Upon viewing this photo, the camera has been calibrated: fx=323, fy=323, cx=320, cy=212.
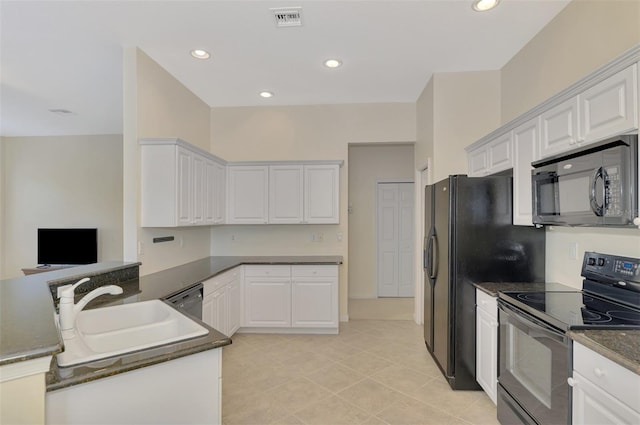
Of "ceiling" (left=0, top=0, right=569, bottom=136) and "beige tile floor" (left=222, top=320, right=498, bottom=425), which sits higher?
"ceiling" (left=0, top=0, right=569, bottom=136)

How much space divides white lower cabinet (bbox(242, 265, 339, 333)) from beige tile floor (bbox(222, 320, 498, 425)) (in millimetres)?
181

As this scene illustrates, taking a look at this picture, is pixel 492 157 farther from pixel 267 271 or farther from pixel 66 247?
pixel 66 247

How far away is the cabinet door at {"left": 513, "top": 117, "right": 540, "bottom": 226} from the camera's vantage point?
2.36 meters

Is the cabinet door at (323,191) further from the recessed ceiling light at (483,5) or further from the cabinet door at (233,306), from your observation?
the recessed ceiling light at (483,5)

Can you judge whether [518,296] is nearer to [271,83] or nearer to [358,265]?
[271,83]

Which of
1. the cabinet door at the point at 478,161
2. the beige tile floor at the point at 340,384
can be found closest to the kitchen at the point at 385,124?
the cabinet door at the point at 478,161

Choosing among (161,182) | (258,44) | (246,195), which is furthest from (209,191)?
(258,44)

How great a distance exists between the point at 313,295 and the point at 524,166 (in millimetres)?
2683

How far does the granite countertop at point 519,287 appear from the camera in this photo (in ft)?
7.77

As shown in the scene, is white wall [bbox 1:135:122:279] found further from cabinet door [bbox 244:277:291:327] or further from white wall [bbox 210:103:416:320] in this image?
cabinet door [bbox 244:277:291:327]

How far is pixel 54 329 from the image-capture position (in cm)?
132

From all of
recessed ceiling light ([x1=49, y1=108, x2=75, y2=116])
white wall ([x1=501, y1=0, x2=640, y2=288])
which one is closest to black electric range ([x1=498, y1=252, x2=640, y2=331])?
white wall ([x1=501, y1=0, x2=640, y2=288])

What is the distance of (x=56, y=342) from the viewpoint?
1.17 metres

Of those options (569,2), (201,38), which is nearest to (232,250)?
(201,38)
